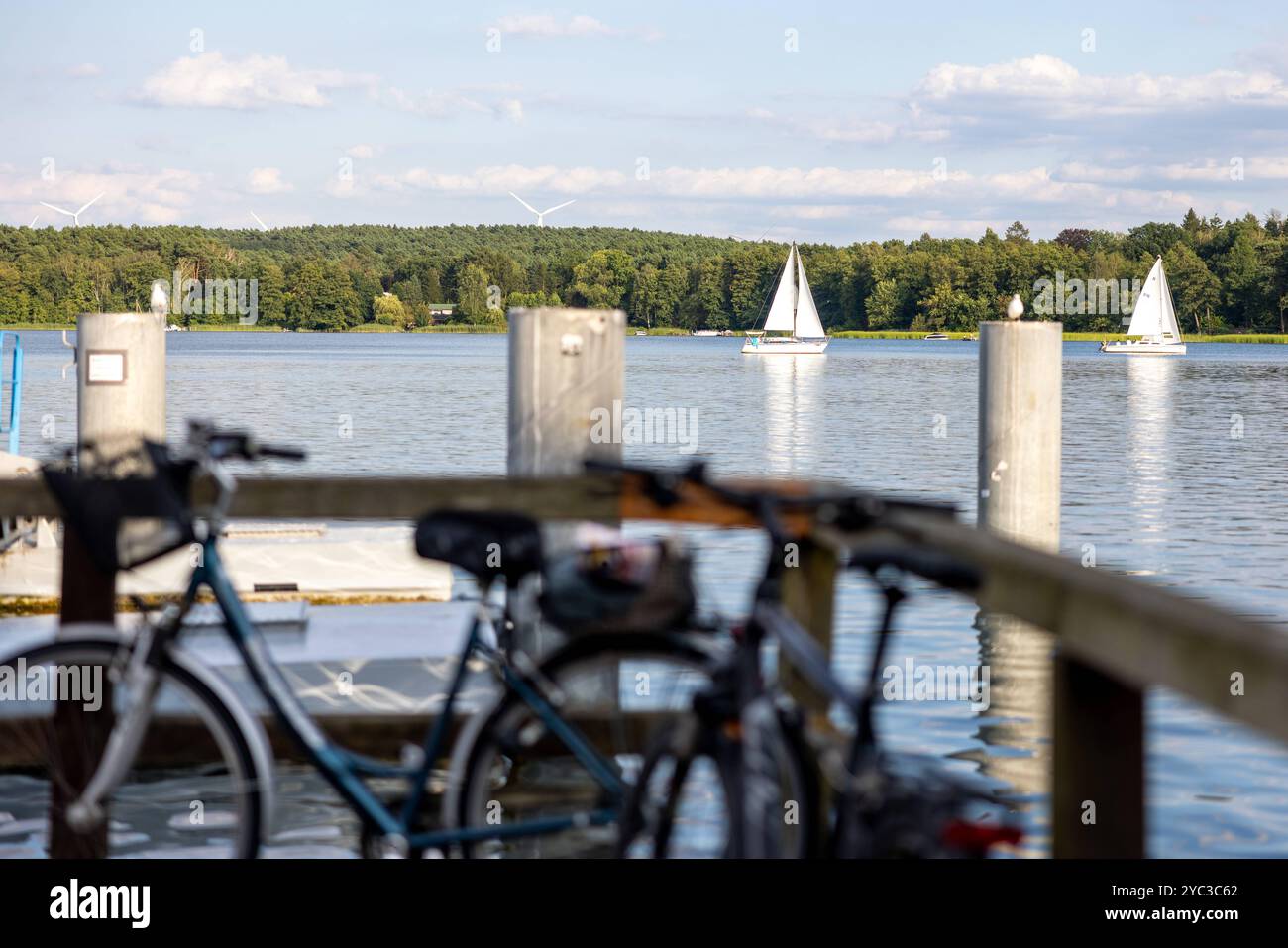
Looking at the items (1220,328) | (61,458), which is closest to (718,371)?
(1220,328)

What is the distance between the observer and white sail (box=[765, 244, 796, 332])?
85.4m

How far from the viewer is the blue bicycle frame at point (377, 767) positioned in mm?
3244

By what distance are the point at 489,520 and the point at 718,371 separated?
73929mm

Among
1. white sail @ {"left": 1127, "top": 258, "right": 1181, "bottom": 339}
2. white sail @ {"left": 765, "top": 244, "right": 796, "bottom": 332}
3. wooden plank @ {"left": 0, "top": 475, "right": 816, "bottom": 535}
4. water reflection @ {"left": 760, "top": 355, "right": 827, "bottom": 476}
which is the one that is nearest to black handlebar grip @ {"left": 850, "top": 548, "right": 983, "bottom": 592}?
wooden plank @ {"left": 0, "top": 475, "right": 816, "bottom": 535}

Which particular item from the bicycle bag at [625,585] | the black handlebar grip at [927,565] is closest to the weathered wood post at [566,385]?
the bicycle bag at [625,585]

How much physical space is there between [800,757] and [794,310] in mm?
84901

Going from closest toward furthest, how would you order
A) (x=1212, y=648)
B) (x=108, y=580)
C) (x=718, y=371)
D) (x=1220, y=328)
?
(x=1212, y=648)
(x=108, y=580)
(x=718, y=371)
(x=1220, y=328)

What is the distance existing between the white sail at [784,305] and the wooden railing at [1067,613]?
81.8m

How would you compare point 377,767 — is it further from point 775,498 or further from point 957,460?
point 957,460

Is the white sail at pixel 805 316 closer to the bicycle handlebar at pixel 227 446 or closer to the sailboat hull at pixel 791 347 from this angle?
the sailboat hull at pixel 791 347

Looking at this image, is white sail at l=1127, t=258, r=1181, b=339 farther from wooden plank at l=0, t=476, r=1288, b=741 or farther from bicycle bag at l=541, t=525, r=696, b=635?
bicycle bag at l=541, t=525, r=696, b=635

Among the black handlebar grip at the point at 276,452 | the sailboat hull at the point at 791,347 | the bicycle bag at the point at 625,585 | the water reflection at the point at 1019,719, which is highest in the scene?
the sailboat hull at the point at 791,347
